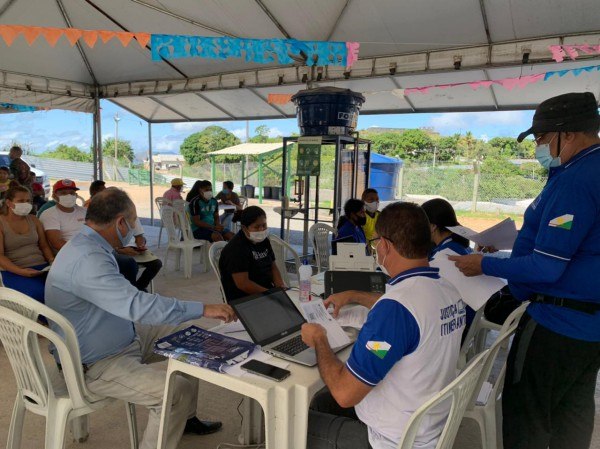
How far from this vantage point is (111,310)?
1.81 meters

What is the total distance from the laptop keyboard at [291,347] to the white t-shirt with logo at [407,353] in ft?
1.18

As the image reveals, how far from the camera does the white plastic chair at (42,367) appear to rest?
169 cm

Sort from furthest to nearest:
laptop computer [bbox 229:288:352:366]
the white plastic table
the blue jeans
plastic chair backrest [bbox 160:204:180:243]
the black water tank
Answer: plastic chair backrest [bbox 160:204:180:243]
the black water tank
the blue jeans
laptop computer [bbox 229:288:352:366]
the white plastic table

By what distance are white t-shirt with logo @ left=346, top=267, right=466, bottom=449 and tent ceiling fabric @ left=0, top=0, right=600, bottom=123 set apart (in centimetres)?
385

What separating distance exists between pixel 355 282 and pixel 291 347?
0.80m

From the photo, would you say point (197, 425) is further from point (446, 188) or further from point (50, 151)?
point (50, 151)

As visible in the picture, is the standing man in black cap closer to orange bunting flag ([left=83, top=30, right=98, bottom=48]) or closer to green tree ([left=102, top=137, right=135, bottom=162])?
orange bunting flag ([left=83, top=30, right=98, bottom=48])

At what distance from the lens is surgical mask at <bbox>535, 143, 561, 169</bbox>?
5.46ft

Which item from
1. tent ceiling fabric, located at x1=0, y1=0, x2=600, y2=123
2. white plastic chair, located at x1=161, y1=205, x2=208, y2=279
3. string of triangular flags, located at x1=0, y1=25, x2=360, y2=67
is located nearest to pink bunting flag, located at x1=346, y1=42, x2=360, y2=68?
string of triangular flags, located at x1=0, y1=25, x2=360, y2=67

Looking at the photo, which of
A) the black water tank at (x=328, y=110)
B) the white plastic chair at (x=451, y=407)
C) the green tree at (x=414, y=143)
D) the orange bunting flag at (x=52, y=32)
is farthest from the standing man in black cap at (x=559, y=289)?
the green tree at (x=414, y=143)

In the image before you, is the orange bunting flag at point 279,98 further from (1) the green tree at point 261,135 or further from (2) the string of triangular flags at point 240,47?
(1) the green tree at point 261,135

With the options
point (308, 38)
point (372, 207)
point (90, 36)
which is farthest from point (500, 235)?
point (90, 36)

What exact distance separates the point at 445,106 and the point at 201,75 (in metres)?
3.85

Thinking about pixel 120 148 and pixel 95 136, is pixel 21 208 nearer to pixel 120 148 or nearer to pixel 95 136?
pixel 95 136
